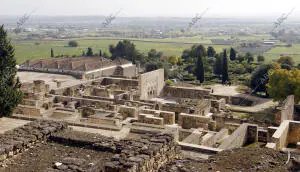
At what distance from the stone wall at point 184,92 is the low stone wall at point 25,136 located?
22.6m

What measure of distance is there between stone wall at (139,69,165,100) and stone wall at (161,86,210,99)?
0.74 metres

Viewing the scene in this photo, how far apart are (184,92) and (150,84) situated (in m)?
3.44

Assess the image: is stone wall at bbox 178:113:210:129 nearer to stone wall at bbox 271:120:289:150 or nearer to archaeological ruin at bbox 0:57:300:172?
archaeological ruin at bbox 0:57:300:172

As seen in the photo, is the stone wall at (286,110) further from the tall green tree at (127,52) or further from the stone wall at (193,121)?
the tall green tree at (127,52)

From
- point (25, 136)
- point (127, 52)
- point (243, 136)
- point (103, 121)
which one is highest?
point (127, 52)

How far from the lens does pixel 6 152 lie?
8.05 m

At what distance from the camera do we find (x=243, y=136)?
1659 cm

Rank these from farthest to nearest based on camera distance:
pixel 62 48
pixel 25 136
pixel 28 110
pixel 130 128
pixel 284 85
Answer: pixel 62 48
pixel 284 85
pixel 28 110
pixel 130 128
pixel 25 136

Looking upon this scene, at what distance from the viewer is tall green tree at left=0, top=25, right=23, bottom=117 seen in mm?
16188

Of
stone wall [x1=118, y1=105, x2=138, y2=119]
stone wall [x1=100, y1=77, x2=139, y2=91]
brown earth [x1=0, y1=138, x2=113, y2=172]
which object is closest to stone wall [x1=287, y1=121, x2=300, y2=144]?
stone wall [x1=118, y1=105, x2=138, y2=119]

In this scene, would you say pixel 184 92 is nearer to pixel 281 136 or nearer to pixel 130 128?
pixel 281 136

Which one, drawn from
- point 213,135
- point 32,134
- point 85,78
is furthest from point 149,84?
point 32,134

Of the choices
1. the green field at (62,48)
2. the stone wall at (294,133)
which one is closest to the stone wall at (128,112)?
the stone wall at (294,133)

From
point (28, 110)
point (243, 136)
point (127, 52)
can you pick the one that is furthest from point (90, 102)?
point (127, 52)
